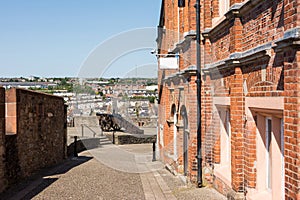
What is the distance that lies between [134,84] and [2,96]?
1383 centimetres

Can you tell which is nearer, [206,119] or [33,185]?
[206,119]

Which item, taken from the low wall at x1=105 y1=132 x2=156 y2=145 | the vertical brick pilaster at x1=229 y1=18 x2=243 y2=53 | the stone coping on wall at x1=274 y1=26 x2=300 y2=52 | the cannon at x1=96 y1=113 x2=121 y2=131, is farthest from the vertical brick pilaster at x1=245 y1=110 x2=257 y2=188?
the cannon at x1=96 y1=113 x2=121 y2=131

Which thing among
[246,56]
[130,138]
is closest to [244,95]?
[246,56]

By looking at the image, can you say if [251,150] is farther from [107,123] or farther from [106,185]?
[107,123]

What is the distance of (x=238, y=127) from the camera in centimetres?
787

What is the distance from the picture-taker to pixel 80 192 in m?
11.5

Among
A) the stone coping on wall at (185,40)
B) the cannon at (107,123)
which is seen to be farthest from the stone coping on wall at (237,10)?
the cannon at (107,123)

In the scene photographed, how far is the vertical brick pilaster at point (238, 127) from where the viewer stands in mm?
7746

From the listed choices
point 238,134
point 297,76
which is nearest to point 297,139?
point 297,76

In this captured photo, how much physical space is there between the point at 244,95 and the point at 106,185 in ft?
21.0

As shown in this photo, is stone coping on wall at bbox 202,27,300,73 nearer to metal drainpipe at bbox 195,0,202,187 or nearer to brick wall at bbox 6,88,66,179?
metal drainpipe at bbox 195,0,202,187

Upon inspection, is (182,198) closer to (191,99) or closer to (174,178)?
(191,99)

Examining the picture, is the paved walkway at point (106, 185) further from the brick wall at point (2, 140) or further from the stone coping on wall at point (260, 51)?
the stone coping on wall at point (260, 51)

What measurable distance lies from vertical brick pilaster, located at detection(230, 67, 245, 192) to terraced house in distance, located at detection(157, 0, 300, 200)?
0.7 inches
